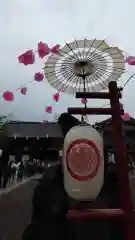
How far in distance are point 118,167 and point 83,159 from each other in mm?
186

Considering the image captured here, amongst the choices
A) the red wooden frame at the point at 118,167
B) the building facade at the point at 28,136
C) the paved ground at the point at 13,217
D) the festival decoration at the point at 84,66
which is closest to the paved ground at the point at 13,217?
the paved ground at the point at 13,217

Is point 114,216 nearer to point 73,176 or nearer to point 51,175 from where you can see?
point 73,176

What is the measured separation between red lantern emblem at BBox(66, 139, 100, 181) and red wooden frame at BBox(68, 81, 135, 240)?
4.8 inches

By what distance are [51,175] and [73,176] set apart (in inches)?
22.1

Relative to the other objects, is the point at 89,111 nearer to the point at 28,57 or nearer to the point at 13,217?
the point at 28,57

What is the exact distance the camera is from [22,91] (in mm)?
6023

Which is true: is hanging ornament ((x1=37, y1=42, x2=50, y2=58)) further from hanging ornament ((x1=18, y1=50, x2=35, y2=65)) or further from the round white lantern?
the round white lantern

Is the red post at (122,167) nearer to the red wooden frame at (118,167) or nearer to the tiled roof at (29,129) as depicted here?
the red wooden frame at (118,167)

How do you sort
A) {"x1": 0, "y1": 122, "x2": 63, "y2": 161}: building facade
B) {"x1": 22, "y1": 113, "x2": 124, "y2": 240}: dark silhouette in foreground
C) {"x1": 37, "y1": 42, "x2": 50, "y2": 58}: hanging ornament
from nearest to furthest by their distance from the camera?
{"x1": 22, "y1": 113, "x2": 124, "y2": 240}: dark silhouette in foreground
{"x1": 37, "y1": 42, "x2": 50, "y2": 58}: hanging ornament
{"x1": 0, "y1": 122, "x2": 63, "y2": 161}: building facade

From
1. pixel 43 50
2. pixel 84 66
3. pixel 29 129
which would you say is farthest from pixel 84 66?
pixel 29 129

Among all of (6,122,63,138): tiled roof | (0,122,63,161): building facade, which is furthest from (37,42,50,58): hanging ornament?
(6,122,63,138): tiled roof

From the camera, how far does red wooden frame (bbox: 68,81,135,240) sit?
4.12 feet

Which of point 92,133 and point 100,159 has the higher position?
point 92,133

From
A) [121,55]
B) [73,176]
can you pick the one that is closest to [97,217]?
[73,176]
